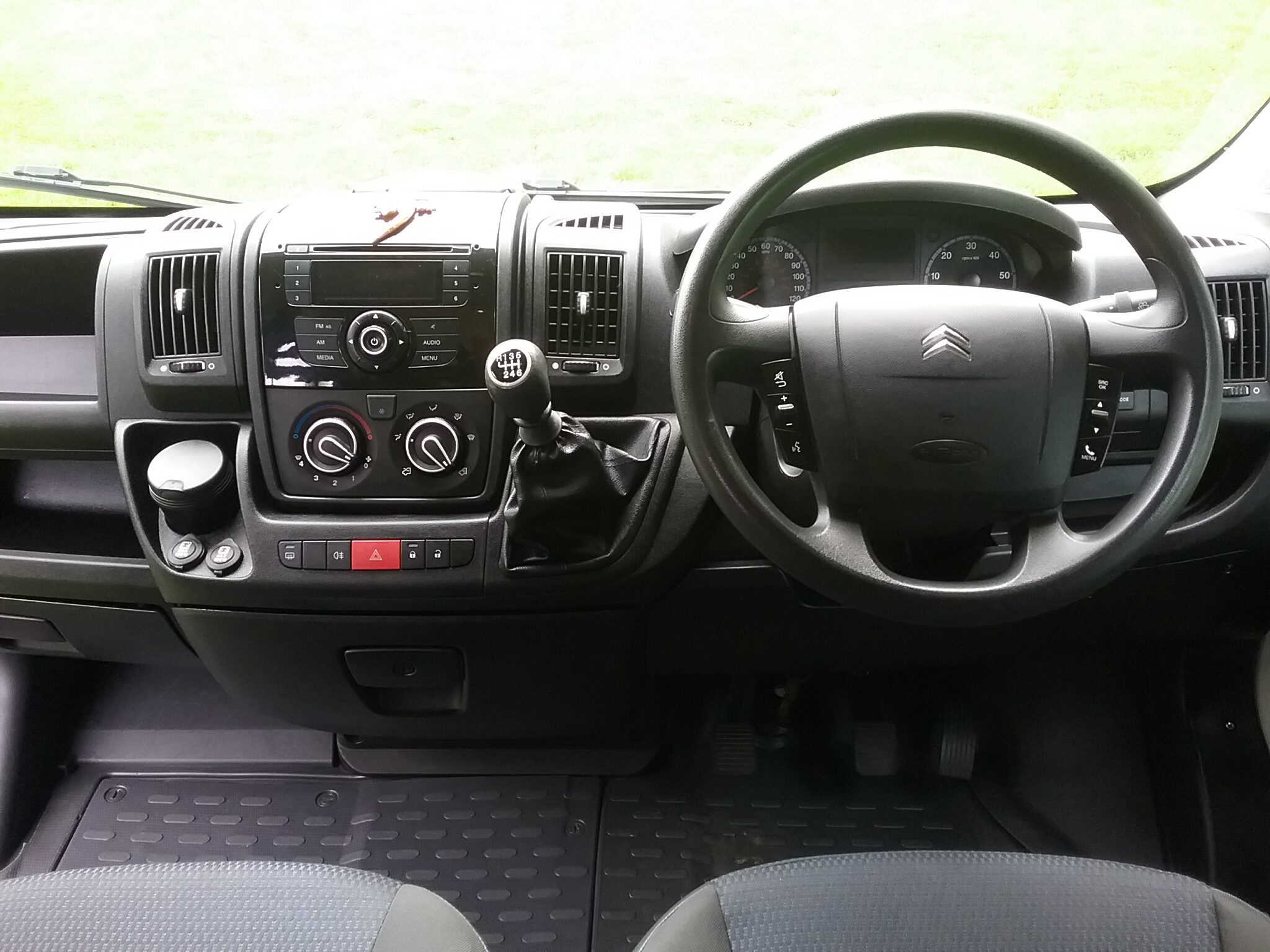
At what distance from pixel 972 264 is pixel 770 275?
30 centimetres

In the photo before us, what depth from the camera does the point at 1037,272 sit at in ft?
4.50

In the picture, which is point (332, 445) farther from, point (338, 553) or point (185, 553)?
point (185, 553)

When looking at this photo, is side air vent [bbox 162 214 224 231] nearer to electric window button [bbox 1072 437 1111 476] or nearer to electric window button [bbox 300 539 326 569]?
electric window button [bbox 300 539 326 569]

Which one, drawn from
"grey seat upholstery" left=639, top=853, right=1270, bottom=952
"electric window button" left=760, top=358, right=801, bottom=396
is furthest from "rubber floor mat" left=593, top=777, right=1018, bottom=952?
"electric window button" left=760, top=358, right=801, bottom=396

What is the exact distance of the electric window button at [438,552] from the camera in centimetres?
131

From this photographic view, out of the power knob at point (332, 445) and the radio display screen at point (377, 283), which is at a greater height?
the radio display screen at point (377, 283)

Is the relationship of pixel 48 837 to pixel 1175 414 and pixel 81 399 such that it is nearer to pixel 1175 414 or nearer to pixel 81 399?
pixel 81 399

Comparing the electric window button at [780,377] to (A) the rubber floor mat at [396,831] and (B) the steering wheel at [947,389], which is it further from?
(A) the rubber floor mat at [396,831]

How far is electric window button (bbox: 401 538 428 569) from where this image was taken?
4.27 feet

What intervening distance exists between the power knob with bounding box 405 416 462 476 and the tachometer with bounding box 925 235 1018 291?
0.73m

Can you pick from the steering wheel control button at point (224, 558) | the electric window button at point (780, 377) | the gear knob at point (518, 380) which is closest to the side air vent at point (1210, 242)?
the electric window button at point (780, 377)

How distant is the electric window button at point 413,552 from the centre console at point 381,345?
64 mm

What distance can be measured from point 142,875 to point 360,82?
120 centimetres

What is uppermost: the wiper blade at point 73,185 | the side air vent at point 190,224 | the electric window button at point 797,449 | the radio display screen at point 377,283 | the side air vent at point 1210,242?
the side air vent at point 1210,242
